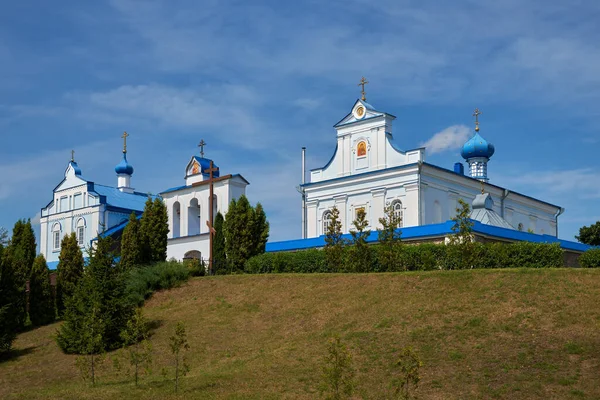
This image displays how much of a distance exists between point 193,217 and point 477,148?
1910cm

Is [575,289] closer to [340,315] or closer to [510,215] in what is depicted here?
[340,315]

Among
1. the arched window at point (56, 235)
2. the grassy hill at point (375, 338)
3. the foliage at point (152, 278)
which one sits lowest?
the grassy hill at point (375, 338)

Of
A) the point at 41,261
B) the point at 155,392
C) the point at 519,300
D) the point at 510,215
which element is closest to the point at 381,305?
the point at 519,300

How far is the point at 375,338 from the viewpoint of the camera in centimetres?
1922

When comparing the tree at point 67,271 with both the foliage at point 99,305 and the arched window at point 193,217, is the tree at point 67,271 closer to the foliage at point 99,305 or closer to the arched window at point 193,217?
the foliage at point 99,305

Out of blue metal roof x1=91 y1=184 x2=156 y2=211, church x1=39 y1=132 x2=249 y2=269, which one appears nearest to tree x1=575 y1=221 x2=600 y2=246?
church x1=39 y1=132 x2=249 y2=269

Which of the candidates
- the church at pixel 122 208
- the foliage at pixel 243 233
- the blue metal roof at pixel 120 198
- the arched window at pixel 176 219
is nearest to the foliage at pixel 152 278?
the foliage at pixel 243 233

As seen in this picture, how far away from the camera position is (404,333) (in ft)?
63.2

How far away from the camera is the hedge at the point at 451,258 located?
84.1 ft

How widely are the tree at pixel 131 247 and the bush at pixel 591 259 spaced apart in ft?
54.3

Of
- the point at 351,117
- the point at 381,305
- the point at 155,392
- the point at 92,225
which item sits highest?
the point at 351,117

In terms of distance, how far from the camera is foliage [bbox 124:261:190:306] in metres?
27.4

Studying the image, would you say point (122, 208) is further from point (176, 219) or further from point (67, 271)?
point (67, 271)

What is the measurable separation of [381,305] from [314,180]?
2331 cm
